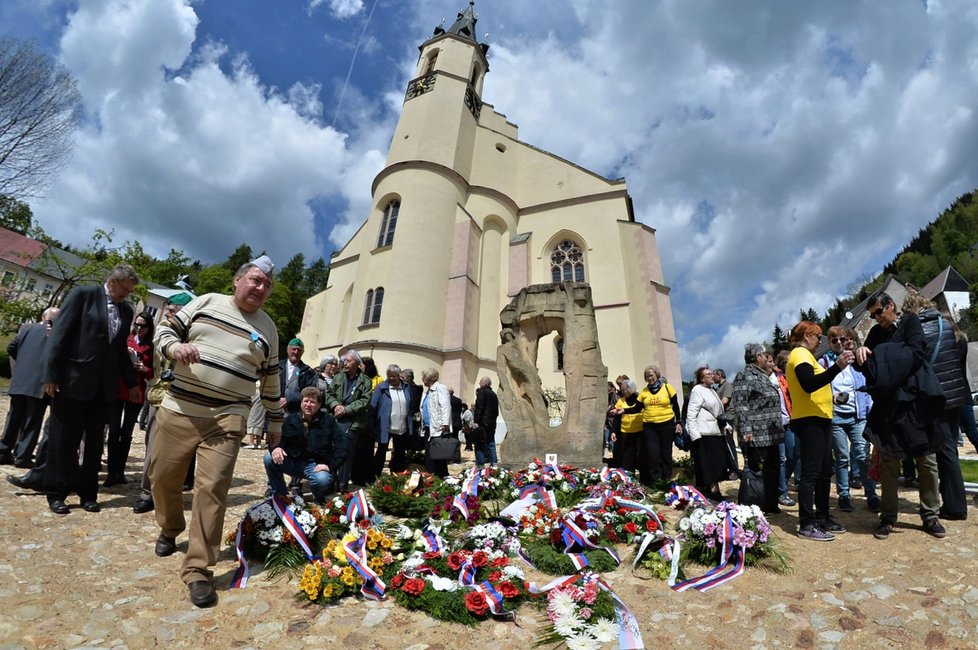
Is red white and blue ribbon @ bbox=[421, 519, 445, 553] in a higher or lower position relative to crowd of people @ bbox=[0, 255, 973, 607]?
lower

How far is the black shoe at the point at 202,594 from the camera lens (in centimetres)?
300

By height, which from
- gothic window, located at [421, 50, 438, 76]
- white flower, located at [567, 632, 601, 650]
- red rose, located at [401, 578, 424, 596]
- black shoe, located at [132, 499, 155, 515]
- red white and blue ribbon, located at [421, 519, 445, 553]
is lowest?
white flower, located at [567, 632, 601, 650]

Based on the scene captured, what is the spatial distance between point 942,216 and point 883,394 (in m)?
106

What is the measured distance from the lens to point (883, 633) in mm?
2734

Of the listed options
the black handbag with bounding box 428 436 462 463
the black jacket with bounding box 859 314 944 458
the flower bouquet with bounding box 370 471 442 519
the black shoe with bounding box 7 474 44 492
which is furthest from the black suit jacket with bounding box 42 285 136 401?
the black jacket with bounding box 859 314 944 458

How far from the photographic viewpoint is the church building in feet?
68.1

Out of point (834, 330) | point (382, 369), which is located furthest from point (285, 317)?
point (834, 330)

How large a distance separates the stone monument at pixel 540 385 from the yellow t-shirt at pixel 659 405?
118 cm

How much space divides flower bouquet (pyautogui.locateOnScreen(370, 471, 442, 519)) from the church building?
14.0 m

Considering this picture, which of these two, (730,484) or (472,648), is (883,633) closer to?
(472,648)

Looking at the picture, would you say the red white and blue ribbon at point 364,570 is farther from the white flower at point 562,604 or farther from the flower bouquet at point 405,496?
the flower bouquet at point 405,496

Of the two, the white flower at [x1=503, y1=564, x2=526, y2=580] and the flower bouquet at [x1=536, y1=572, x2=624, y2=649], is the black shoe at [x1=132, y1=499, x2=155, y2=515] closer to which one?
the white flower at [x1=503, y1=564, x2=526, y2=580]

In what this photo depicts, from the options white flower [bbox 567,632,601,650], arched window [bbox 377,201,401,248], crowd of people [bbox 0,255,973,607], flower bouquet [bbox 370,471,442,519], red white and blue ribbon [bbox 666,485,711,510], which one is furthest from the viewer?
arched window [bbox 377,201,401,248]

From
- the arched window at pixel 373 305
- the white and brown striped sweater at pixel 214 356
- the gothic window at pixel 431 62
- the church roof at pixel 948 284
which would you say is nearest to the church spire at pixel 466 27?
the gothic window at pixel 431 62
